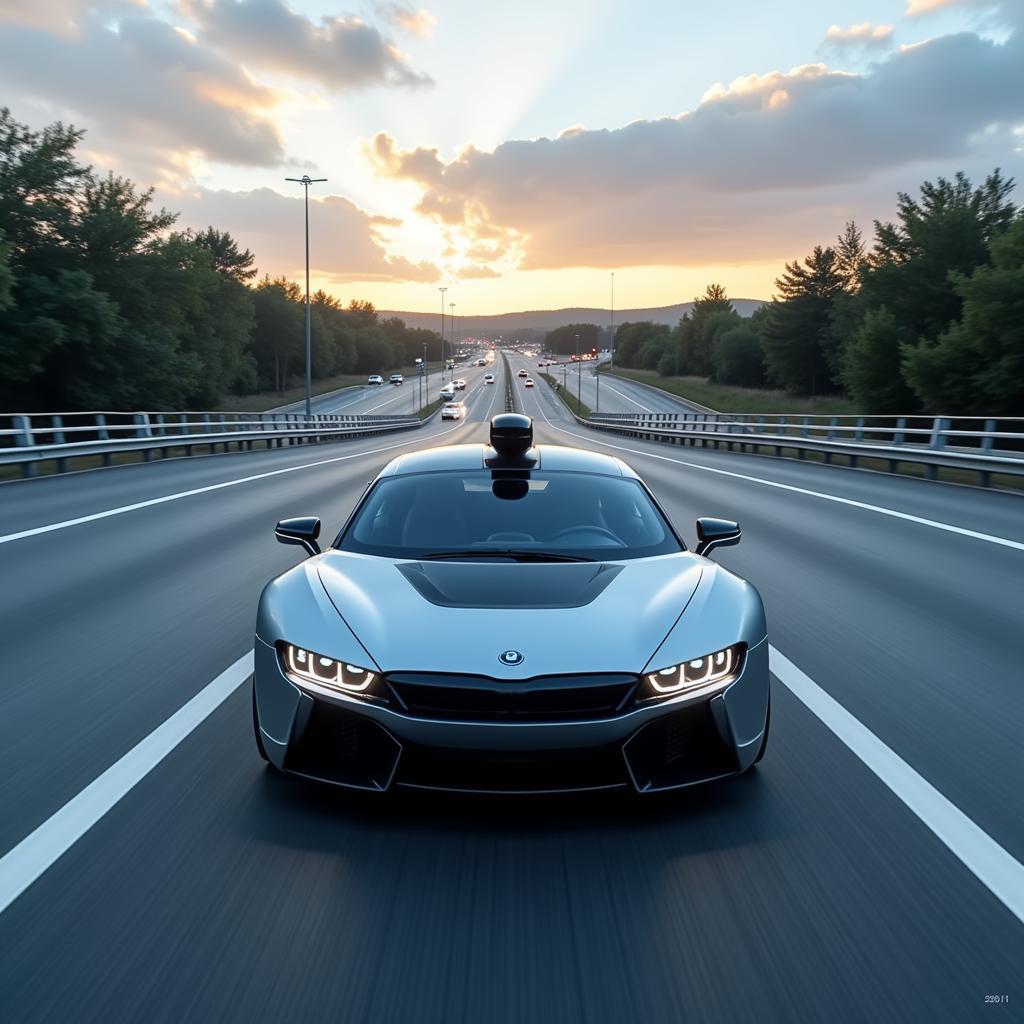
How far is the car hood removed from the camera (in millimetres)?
3580

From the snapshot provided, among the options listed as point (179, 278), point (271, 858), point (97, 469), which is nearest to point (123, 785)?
point (271, 858)

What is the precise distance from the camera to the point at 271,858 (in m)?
3.49

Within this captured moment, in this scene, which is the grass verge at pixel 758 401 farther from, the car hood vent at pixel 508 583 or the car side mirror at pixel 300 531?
the car hood vent at pixel 508 583

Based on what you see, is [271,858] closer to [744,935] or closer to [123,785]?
[123,785]

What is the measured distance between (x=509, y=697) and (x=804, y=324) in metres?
111

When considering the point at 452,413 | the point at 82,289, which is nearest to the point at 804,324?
the point at 452,413

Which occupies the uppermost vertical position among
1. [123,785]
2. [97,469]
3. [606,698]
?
[606,698]

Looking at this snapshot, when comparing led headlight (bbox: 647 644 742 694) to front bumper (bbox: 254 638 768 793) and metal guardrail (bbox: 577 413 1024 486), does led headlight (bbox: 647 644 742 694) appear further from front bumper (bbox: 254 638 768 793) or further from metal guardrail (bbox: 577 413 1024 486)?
metal guardrail (bbox: 577 413 1024 486)

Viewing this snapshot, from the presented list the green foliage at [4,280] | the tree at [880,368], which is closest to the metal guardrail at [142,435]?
the green foliage at [4,280]

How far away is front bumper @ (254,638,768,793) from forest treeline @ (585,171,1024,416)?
43134 millimetres

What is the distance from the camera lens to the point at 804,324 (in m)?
108

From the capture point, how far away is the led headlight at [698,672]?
362 cm

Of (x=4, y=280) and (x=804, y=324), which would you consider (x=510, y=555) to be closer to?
(x=4, y=280)

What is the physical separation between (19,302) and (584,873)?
1989 inches
